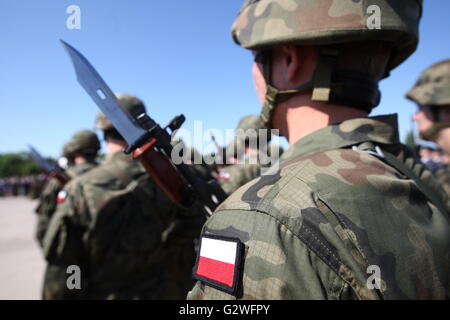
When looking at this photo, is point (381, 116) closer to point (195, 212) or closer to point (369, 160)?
point (369, 160)

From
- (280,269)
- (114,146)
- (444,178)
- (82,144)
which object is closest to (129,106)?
(114,146)

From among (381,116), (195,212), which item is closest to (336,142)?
(381,116)

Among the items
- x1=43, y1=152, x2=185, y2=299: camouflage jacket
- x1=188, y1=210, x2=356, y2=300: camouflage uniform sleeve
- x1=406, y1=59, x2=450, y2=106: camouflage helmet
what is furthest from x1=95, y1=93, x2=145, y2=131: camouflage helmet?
x1=406, y1=59, x2=450, y2=106: camouflage helmet

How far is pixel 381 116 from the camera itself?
1.37 m

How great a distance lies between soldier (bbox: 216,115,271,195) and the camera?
5078 millimetres

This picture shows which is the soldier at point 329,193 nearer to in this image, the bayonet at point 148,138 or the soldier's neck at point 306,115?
the soldier's neck at point 306,115

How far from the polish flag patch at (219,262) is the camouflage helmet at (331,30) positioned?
2.44 ft

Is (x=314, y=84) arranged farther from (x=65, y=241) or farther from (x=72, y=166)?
(x=72, y=166)

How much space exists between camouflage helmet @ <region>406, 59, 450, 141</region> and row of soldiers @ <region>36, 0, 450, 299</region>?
1960 millimetres

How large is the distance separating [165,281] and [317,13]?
336cm

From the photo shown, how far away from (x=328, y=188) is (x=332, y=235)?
16 centimetres

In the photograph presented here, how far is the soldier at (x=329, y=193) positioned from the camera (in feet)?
3.14

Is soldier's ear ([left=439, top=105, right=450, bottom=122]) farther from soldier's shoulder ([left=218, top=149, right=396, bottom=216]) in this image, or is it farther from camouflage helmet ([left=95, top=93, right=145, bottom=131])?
camouflage helmet ([left=95, top=93, right=145, bottom=131])
